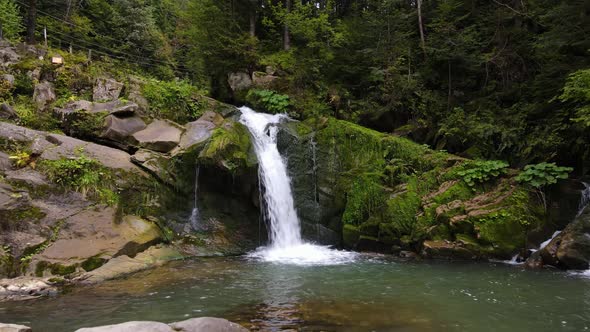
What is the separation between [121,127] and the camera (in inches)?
481

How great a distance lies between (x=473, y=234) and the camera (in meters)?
10.7

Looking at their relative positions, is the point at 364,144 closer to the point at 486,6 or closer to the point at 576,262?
the point at 576,262

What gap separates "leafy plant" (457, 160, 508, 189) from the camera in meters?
11.6

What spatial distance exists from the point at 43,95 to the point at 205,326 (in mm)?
13127

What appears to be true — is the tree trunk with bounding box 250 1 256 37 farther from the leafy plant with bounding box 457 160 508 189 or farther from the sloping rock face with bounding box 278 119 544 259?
the leafy plant with bounding box 457 160 508 189

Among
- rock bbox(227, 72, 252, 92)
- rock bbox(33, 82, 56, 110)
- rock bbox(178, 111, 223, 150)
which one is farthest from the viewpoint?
rock bbox(227, 72, 252, 92)

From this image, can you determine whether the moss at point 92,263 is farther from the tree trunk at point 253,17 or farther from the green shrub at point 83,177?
the tree trunk at point 253,17

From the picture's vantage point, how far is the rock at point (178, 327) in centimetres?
385

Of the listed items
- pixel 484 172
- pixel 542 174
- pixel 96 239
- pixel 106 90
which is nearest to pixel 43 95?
pixel 106 90

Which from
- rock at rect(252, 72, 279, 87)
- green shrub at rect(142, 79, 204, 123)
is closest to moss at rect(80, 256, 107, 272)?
green shrub at rect(142, 79, 204, 123)

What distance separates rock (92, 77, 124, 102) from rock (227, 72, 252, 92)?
5.23 m

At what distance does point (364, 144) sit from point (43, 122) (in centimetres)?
1054

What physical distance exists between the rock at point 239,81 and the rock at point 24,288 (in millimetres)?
12506

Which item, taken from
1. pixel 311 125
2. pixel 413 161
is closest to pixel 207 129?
pixel 311 125
